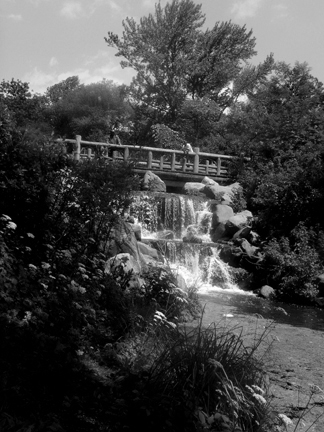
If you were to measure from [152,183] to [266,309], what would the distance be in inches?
438

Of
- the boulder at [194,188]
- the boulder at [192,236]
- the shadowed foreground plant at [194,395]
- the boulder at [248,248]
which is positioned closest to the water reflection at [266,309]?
the boulder at [248,248]

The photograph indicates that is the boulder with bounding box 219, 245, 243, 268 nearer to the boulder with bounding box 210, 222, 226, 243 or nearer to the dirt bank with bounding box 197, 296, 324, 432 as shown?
the boulder with bounding box 210, 222, 226, 243

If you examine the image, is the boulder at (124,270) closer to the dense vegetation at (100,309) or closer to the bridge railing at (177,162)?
the dense vegetation at (100,309)

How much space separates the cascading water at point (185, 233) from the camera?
1522cm

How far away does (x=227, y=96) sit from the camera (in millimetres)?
40688

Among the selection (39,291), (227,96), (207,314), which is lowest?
(207,314)

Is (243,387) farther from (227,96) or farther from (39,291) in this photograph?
(227,96)

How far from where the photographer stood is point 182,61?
Answer: 37.7m

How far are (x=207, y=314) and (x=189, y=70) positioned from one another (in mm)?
31849

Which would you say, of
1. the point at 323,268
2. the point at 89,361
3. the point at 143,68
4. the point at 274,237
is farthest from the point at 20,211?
the point at 143,68

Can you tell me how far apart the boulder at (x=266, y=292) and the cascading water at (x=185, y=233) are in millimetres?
1103

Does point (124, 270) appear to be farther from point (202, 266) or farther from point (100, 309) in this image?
point (202, 266)

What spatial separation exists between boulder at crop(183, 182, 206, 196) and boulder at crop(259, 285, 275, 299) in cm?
843

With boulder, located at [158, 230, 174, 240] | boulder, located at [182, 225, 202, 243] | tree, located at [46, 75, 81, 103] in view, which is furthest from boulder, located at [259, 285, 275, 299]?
tree, located at [46, 75, 81, 103]
